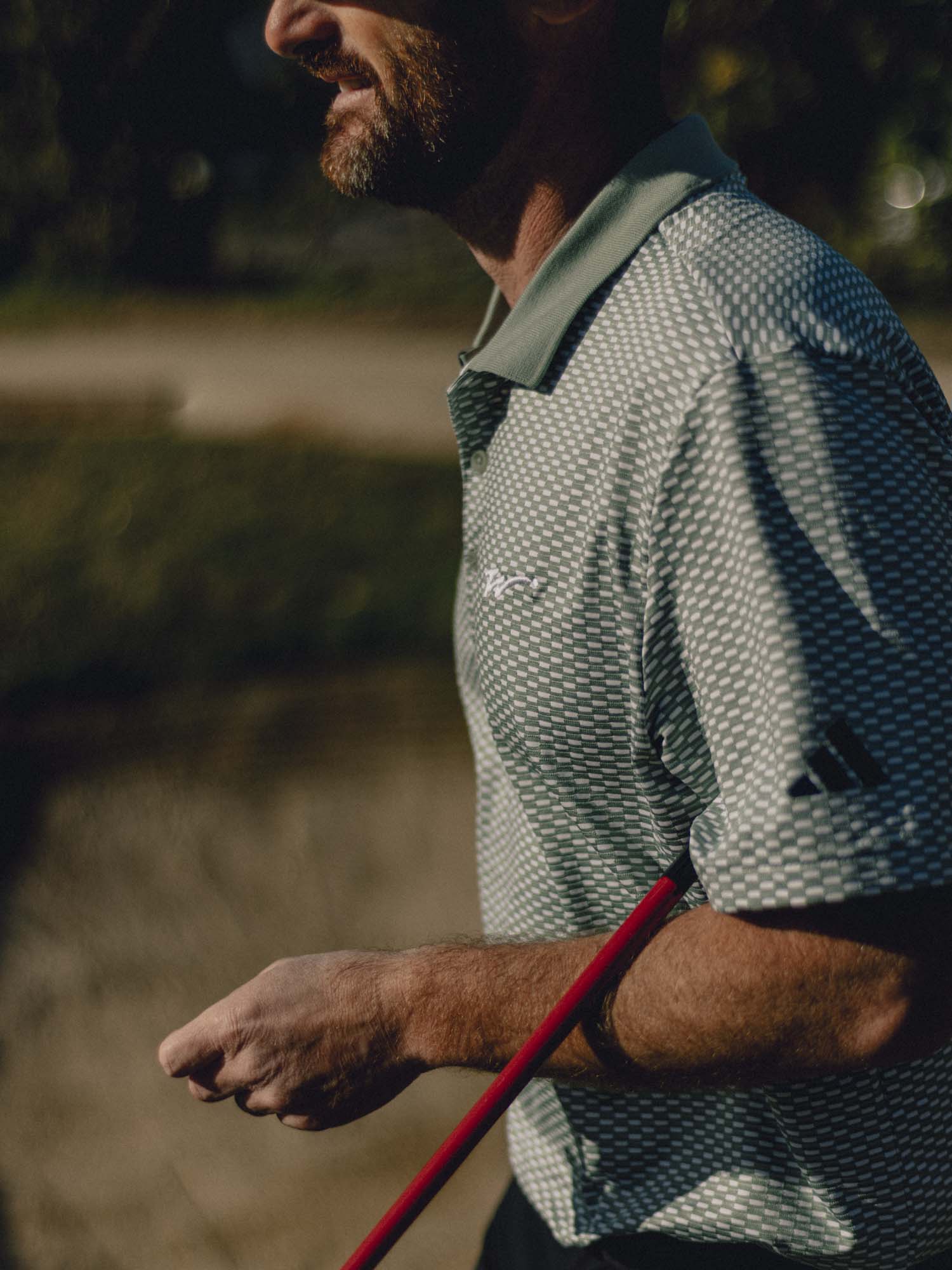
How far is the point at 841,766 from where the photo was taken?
1.07m

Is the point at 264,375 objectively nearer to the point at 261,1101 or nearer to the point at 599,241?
the point at 599,241

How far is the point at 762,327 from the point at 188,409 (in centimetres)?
668

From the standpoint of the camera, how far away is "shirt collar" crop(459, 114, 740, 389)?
139 centimetres

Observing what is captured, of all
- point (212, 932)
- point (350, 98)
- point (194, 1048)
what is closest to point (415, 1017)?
point (194, 1048)

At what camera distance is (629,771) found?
134 cm

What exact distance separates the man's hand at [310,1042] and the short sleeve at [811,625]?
0.40 metres

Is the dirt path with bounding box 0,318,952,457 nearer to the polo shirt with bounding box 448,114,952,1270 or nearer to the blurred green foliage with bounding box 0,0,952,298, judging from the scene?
the blurred green foliage with bounding box 0,0,952,298

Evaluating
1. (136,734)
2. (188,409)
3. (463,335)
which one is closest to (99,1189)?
(136,734)

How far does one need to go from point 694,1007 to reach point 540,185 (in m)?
0.98

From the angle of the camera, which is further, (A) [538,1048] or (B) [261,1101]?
(B) [261,1101]

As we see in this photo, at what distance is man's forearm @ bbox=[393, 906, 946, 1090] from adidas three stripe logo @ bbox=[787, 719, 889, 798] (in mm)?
131

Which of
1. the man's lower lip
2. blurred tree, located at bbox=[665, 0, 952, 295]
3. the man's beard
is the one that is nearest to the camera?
the man's beard

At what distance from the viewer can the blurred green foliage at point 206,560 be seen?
490 centimetres

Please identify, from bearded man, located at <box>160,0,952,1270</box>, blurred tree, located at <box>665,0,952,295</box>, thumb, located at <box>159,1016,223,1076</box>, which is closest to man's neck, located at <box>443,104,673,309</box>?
bearded man, located at <box>160,0,952,1270</box>
